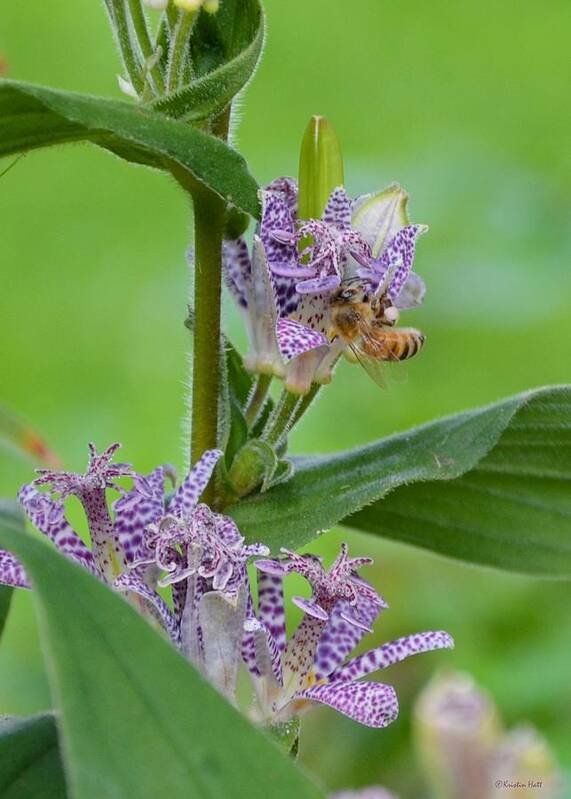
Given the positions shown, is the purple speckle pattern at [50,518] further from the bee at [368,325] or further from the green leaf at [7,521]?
the bee at [368,325]

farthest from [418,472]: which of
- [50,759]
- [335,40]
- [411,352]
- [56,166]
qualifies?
[335,40]

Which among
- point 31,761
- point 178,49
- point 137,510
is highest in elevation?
point 178,49

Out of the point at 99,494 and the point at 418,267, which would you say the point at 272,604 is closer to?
the point at 99,494

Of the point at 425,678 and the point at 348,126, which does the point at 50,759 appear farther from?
the point at 348,126

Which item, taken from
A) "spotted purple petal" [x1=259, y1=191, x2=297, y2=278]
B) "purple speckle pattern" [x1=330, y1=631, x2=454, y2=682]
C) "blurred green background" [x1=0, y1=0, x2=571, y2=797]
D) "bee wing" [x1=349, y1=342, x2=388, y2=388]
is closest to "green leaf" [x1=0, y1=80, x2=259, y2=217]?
"spotted purple petal" [x1=259, y1=191, x2=297, y2=278]

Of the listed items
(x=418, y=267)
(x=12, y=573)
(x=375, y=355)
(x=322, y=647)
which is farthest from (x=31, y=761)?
(x=418, y=267)

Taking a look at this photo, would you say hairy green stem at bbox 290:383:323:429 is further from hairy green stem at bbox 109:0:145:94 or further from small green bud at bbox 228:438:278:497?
hairy green stem at bbox 109:0:145:94
